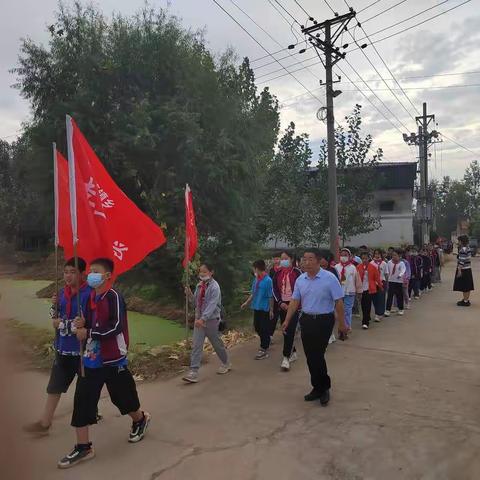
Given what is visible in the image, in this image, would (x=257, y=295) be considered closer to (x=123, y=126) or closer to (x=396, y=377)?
(x=396, y=377)

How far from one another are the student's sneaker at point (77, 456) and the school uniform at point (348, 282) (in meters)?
6.18

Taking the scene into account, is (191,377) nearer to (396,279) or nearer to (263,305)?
(263,305)

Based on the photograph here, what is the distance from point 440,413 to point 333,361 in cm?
237

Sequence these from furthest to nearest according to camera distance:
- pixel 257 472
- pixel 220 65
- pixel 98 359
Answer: pixel 220 65 → pixel 98 359 → pixel 257 472

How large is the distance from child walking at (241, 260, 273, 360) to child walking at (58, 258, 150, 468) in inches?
143

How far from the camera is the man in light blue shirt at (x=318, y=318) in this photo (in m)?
5.46

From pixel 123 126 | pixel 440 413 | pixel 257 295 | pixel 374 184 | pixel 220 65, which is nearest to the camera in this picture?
pixel 440 413

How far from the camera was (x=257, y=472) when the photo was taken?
397 centimetres

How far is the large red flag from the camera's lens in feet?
14.3

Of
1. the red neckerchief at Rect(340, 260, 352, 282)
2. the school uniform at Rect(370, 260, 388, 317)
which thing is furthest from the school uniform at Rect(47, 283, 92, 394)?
the school uniform at Rect(370, 260, 388, 317)

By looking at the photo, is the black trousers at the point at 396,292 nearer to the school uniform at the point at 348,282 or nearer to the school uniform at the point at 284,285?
the school uniform at the point at 348,282

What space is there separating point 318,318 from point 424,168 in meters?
29.0

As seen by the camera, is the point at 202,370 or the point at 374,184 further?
the point at 374,184

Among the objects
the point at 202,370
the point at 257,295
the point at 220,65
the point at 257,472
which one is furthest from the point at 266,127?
the point at 257,472
